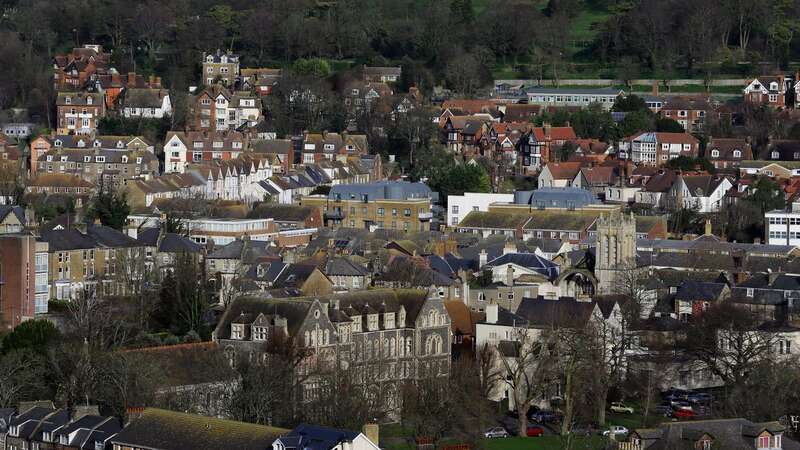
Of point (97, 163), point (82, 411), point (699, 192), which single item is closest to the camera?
point (82, 411)

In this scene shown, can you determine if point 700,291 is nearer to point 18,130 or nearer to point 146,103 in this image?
point 146,103

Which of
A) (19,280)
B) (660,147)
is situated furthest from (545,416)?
(660,147)

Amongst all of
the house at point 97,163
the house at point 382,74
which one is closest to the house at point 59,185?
the house at point 97,163

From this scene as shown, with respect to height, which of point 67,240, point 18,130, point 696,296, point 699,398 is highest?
point 18,130

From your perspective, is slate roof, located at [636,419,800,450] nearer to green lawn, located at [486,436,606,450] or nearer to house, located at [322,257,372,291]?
green lawn, located at [486,436,606,450]

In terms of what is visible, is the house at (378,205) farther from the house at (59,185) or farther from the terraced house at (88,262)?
the terraced house at (88,262)

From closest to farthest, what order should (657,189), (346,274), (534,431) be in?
(534,431)
(346,274)
(657,189)

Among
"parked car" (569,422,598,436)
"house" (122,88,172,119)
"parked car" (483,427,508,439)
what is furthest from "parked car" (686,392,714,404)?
"house" (122,88,172,119)
